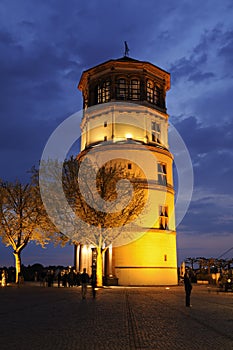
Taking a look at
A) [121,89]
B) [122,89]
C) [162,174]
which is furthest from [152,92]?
[162,174]

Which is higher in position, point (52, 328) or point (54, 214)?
point (54, 214)

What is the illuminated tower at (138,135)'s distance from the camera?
44.3 m

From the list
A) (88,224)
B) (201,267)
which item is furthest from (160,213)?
(201,267)

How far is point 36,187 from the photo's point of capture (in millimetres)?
38719

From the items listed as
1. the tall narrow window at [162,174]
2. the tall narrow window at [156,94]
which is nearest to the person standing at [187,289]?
the tall narrow window at [162,174]

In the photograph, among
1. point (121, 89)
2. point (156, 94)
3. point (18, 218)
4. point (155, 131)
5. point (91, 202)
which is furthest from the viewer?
point (156, 94)

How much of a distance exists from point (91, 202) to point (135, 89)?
20972 mm

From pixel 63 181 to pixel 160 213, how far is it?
1498cm

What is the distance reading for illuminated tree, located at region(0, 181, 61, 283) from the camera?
136ft

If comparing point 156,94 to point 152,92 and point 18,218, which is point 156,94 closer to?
point 152,92

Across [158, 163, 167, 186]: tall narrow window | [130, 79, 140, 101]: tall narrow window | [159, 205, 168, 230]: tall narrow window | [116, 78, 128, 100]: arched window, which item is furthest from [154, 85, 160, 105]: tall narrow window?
[159, 205, 168, 230]: tall narrow window

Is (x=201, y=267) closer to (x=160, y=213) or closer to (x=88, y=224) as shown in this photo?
(x=160, y=213)

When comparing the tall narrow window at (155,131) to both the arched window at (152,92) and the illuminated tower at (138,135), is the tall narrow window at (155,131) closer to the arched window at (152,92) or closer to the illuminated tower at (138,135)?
the illuminated tower at (138,135)

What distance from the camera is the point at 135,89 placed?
5109 centimetres
